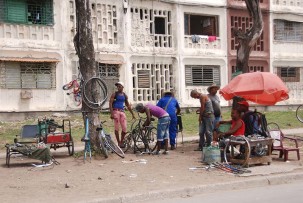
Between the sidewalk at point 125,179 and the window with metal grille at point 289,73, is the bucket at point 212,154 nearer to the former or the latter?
the sidewalk at point 125,179

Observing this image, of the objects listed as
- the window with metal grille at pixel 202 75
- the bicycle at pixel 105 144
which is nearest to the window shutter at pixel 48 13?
the window with metal grille at pixel 202 75

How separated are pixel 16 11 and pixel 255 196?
53.9 ft

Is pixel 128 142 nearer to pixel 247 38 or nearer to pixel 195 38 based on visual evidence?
pixel 247 38

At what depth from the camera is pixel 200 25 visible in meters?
27.4

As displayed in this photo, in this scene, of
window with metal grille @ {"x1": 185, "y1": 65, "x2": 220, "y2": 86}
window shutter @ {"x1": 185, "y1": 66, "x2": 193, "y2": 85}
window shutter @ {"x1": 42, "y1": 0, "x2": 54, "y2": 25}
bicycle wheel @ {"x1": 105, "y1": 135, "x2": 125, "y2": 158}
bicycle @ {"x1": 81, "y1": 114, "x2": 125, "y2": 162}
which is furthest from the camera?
window with metal grille @ {"x1": 185, "y1": 65, "x2": 220, "y2": 86}

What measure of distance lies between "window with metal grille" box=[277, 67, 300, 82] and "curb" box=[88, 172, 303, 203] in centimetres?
2106

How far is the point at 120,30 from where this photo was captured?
23.0 m

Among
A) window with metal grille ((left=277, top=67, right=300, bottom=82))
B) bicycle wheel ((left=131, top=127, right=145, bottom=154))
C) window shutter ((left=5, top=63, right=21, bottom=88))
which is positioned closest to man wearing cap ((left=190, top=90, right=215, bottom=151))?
bicycle wheel ((left=131, top=127, right=145, bottom=154))

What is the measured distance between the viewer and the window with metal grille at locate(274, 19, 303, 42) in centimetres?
2858

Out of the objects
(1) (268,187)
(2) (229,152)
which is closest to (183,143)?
(2) (229,152)

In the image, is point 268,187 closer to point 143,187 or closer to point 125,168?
point 143,187

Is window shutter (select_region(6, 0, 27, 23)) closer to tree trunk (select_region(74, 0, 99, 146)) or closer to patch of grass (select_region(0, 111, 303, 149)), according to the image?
patch of grass (select_region(0, 111, 303, 149))

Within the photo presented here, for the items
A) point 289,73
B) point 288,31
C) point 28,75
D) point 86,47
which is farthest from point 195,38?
point 86,47

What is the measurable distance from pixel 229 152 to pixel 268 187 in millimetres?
1862
